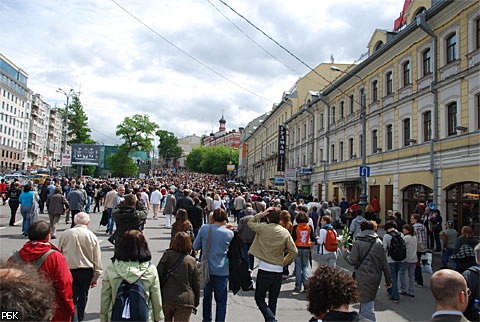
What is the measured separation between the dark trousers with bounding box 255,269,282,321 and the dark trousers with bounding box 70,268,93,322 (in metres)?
2.41

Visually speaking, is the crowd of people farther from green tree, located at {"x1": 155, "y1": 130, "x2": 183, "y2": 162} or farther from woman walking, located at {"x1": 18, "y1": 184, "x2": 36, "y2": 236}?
green tree, located at {"x1": 155, "y1": 130, "x2": 183, "y2": 162}

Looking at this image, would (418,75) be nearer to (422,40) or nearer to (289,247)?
(422,40)

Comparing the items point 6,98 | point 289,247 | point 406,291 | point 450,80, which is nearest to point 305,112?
point 450,80

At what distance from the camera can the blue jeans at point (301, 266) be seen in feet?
28.2

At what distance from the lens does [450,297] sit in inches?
112

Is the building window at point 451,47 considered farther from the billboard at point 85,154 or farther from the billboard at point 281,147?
the billboard at point 85,154

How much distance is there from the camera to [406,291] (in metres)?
8.80

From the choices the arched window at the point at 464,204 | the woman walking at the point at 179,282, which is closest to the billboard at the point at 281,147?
the arched window at the point at 464,204

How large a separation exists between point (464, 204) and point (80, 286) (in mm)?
15910

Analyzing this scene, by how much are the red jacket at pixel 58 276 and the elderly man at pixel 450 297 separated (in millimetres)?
3411

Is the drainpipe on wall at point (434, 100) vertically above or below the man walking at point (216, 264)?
above

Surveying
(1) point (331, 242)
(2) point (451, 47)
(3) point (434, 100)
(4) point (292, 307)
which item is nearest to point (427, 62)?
(2) point (451, 47)

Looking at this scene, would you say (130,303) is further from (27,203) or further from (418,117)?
(418,117)

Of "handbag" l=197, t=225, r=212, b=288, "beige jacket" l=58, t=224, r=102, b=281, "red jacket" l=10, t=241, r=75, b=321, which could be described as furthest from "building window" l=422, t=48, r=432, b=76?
"red jacket" l=10, t=241, r=75, b=321
